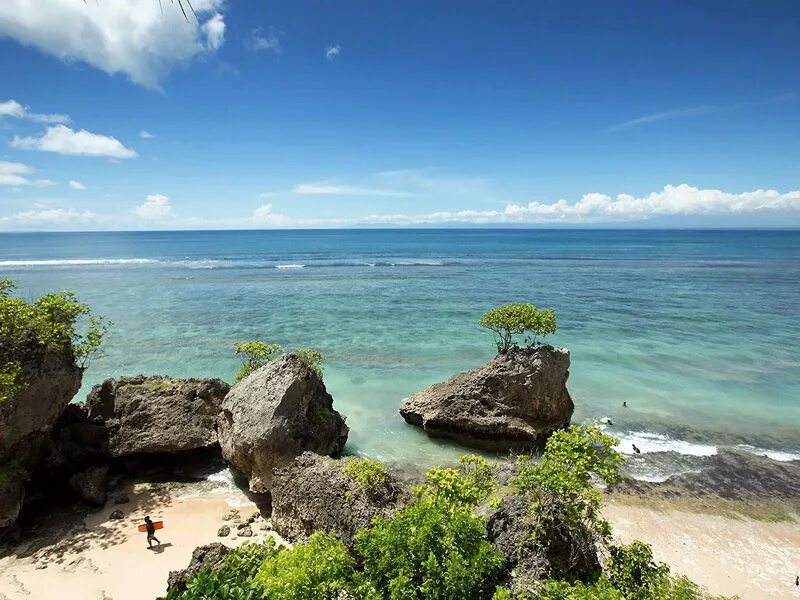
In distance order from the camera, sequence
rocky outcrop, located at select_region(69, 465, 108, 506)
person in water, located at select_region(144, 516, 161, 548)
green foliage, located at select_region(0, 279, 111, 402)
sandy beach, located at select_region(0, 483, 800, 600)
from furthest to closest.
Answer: rocky outcrop, located at select_region(69, 465, 108, 506) < green foliage, located at select_region(0, 279, 111, 402) < person in water, located at select_region(144, 516, 161, 548) < sandy beach, located at select_region(0, 483, 800, 600)

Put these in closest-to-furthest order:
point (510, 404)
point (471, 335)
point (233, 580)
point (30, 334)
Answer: point (233, 580)
point (30, 334)
point (510, 404)
point (471, 335)

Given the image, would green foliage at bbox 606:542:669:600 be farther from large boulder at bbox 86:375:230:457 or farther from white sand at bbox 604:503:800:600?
large boulder at bbox 86:375:230:457

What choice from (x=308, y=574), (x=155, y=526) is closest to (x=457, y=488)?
(x=308, y=574)

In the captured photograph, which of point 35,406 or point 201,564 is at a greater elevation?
point 35,406

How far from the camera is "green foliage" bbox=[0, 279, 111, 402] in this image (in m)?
14.3

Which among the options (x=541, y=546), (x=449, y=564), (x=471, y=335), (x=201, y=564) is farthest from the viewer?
(x=471, y=335)

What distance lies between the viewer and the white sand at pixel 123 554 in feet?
39.0

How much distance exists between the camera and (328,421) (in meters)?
18.1

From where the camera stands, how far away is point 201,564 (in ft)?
33.0

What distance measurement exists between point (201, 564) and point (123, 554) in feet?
16.8

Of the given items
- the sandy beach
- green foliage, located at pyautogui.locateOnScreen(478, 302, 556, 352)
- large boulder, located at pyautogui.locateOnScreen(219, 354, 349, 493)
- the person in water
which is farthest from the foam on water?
the person in water

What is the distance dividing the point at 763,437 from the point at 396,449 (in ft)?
57.6

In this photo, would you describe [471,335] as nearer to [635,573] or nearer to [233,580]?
[635,573]

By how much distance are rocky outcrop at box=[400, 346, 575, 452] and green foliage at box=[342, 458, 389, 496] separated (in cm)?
877
